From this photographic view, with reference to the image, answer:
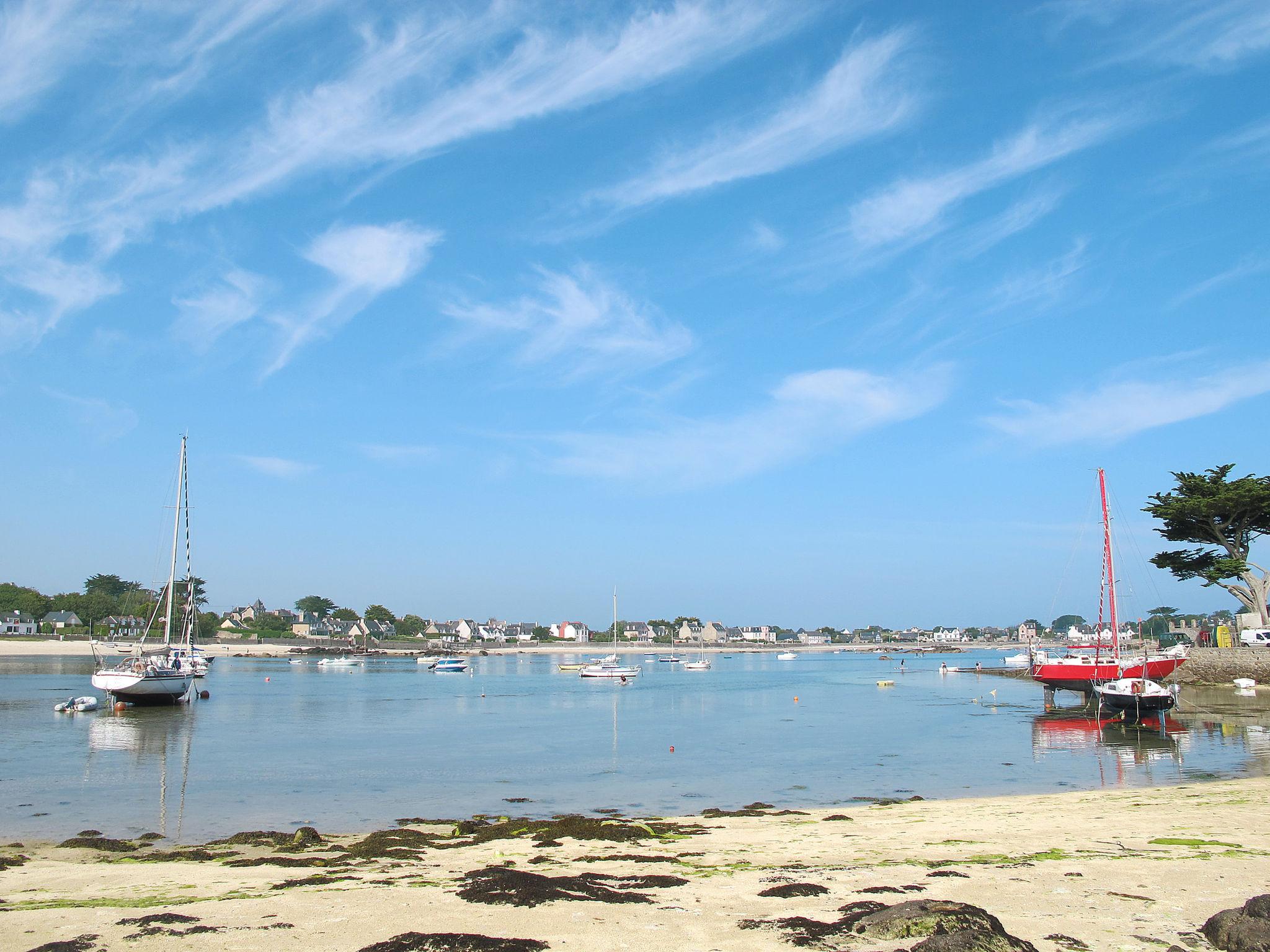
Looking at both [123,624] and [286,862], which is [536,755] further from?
[123,624]

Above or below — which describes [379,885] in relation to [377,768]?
above

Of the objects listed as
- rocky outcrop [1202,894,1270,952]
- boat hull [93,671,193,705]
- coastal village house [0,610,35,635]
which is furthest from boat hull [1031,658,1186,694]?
coastal village house [0,610,35,635]

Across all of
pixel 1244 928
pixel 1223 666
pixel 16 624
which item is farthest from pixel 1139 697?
pixel 16 624

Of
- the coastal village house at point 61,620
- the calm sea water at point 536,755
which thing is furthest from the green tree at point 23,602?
the calm sea water at point 536,755

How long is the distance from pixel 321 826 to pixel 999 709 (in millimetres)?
48042

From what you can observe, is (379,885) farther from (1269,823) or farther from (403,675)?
(403,675)

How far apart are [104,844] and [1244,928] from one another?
1911 centimetres

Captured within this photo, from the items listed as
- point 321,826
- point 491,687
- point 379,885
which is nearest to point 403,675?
point 491,687

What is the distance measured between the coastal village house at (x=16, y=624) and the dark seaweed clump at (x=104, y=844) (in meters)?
164

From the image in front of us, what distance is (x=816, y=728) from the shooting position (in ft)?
152

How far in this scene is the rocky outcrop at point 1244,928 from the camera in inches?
325

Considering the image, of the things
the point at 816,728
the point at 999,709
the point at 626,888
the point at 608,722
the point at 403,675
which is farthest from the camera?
the point at 403,675

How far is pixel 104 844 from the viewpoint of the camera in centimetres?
1795

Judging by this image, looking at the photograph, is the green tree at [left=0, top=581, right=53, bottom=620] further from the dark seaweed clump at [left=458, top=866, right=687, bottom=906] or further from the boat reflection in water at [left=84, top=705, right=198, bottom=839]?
the dark seaweed clump at [left=458, top=866, right=687, bottom=906]
